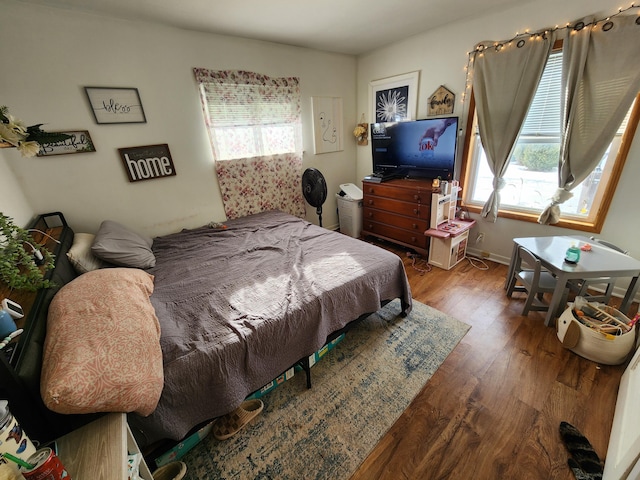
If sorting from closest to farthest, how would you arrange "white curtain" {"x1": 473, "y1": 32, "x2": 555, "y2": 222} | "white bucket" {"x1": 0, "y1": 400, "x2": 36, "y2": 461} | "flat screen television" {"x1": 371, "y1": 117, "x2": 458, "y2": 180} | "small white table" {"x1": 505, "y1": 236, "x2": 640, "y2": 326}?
1. "white bucket" {"x1": 0, "y1": 400, "x2": 36, "y2": 461}
2. "small white table" {"x1": 505, "y1": 236, "x2": 640, "y2": 326}
3. "white curtain" {"x1": 473, "y1": 32, "x2": 555, "y2": 222}
4. "flat screen television" {"x1": 371, "y1": 117, "x2": 458, "y2": 180}

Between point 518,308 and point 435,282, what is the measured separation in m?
0.67

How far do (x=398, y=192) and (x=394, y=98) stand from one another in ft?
4.08

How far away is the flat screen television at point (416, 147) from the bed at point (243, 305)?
4.83 ft

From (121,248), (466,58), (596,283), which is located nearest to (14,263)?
(121,248)

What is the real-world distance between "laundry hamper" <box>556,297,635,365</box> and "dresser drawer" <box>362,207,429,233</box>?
4.55 ft

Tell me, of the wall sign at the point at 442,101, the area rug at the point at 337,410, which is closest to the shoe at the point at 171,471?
the area rug at the point at 337,410

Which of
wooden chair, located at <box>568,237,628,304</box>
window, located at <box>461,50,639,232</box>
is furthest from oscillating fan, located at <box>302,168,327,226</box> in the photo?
wooden chair, located at <box>568,237,628,304</box>

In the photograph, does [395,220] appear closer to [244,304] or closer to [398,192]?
[398,192]

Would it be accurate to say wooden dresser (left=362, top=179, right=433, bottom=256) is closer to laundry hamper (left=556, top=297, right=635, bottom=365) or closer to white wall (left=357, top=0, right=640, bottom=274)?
white wall (left=357, top=0, right=640, bottom=274)

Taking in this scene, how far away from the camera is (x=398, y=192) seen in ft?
9.74

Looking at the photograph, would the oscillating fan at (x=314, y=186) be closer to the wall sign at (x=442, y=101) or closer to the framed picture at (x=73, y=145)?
the wall sign at (x=442, y=101)

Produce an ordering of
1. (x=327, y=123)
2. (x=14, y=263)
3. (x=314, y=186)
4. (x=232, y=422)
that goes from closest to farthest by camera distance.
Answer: (x=14, y=263) → (x=232, y=422) → (x=314, y=186) → (x=327, y=123)

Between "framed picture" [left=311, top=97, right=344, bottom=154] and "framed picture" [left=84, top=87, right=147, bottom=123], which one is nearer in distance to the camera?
"framed picture" [left=84, top=87, right=147, bottom=123]

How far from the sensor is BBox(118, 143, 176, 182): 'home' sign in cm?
228
